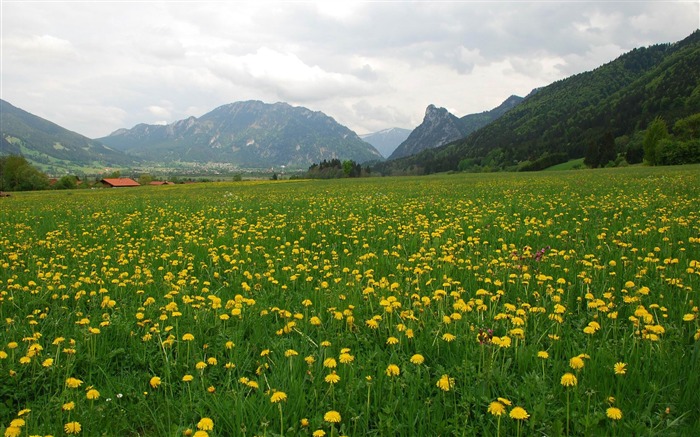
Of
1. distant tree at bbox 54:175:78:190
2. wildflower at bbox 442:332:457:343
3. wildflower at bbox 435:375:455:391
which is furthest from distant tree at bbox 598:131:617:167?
distant tree at bbox 54:175:78:190

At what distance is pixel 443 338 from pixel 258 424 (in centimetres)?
161

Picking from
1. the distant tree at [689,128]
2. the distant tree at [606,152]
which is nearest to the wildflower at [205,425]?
the distant tree at [689,128]

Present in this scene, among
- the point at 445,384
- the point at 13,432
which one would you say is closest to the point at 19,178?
the point at 13,432

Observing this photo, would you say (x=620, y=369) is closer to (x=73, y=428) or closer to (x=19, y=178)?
(x=73, y=428)

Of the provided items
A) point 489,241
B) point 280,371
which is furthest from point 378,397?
point 489,241

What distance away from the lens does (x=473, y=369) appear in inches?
110

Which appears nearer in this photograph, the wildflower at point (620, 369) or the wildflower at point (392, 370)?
the wildflower at point (620, 369)

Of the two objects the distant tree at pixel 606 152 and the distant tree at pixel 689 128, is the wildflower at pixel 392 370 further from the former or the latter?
the distant tree at pixel 606 152

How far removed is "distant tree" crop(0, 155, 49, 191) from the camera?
8769cm

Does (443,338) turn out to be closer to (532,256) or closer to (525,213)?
(532,256)

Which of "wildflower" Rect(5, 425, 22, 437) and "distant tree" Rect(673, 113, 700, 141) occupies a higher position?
"distant tree" Rect(673, 113, 700, 141)

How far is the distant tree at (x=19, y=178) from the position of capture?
87.7 metres

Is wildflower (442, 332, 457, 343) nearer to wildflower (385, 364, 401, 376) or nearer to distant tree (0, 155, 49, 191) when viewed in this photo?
wildflower (385, 364, 401, 376)

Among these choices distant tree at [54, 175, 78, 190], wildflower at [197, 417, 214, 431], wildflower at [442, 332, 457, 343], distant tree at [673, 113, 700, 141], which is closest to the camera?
wildflower at [197, 417, 214, 431]
